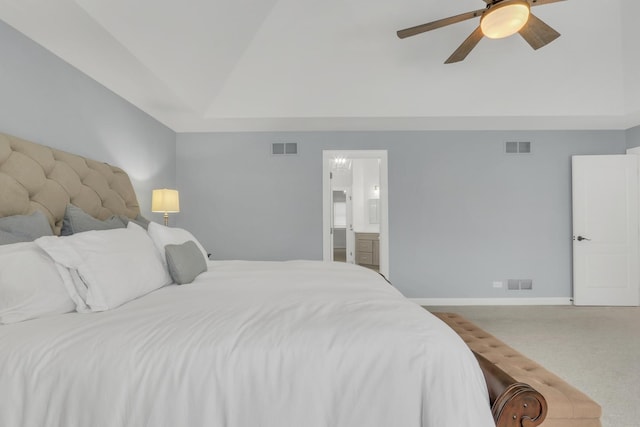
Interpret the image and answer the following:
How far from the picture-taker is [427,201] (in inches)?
161

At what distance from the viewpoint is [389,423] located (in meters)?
0.92

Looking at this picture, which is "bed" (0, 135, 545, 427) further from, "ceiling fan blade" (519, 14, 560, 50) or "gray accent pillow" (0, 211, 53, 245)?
"ceiling fan blade" (519, 14, 560, 50)

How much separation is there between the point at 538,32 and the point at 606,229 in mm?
3145

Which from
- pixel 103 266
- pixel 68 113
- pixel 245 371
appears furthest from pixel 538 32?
pixel 68 113

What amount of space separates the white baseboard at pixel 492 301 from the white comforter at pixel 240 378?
128 inches

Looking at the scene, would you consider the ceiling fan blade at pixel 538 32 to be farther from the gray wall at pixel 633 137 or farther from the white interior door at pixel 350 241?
the white interior door at pixel 350 241

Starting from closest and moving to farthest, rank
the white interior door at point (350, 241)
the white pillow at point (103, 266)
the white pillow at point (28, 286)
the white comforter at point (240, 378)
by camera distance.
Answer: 1. the white comforter at point (240, 378)
2. the white pillow at point (28, 286)
3. the white pillow at point (103, 266)
4. the white interior door at point (350, 241)

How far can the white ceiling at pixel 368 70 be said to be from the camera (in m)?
2.68

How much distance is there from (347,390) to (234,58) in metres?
3.27

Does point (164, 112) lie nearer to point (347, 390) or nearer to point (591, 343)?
point (347, 390)

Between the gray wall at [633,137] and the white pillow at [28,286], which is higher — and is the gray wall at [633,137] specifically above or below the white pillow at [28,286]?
above

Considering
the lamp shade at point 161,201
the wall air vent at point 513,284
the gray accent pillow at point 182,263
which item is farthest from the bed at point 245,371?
the wall air vent at point 513,284

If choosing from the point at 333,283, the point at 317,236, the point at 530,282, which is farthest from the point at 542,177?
the point at 333,283

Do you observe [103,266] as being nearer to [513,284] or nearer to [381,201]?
[381,201]
